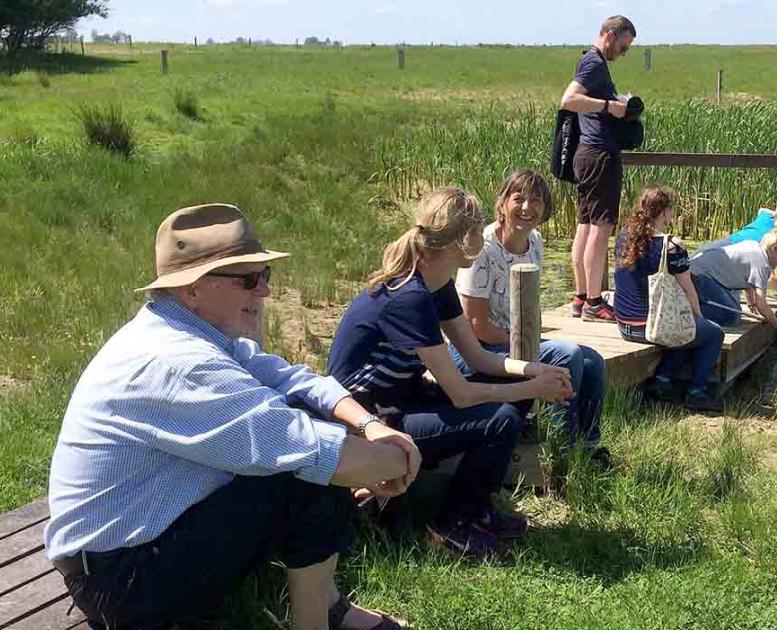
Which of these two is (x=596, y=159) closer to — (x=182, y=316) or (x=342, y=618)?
(x=342, y=618)

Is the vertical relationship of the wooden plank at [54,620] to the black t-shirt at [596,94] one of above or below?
below

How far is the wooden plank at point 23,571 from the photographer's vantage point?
2.79m

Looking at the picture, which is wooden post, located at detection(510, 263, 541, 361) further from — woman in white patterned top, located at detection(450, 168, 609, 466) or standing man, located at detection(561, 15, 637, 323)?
standing man, located at detection(561, 15, 637, 323)

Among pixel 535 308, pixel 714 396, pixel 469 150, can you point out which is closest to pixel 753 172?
pixel 469 150

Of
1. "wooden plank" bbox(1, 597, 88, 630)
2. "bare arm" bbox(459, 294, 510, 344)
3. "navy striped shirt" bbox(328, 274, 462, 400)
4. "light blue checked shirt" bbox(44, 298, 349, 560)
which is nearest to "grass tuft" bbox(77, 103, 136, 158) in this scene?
"bare arm" bbox(459, 294, 510, 344)

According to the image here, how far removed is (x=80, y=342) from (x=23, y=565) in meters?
3.04

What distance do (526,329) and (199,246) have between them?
165 cm

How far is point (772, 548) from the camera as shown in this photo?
135 inches

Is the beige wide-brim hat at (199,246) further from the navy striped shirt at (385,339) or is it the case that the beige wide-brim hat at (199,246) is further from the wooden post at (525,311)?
the wooden post at (525,311)

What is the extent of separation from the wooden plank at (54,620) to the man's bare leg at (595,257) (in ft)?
13.4

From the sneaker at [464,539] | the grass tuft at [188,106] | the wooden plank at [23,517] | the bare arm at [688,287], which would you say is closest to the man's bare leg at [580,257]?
the bare arm at [688,287]

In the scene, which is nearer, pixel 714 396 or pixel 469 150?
pixel 714 396

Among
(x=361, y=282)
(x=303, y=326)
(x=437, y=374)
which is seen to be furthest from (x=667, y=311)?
(x=361, y=282)

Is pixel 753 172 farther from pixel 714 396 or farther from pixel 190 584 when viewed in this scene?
pixel 190 584
